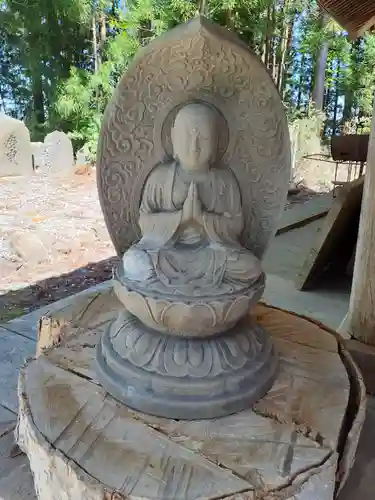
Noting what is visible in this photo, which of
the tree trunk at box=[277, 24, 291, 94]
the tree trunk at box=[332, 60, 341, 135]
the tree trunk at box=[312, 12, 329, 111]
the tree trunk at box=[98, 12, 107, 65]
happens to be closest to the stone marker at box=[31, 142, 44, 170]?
the tree trunk at box=[98, 12, 107, 65]

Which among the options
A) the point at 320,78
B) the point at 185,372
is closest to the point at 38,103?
the point at 320,78

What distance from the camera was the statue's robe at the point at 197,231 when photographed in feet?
4.37

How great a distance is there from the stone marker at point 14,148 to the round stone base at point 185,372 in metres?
6.30

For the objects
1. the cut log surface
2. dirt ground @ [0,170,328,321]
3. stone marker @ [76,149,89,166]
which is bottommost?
dirt ground @ [0,170,328,321]

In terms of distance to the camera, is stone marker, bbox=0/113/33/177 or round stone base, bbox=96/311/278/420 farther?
stone marker, bbox=0/113/33/177

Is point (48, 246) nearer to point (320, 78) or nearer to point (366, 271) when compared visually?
point (366, 271)

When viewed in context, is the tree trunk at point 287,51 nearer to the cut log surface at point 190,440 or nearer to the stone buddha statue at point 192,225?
the stone buddha statue at point 192,225

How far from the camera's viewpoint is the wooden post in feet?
6.22

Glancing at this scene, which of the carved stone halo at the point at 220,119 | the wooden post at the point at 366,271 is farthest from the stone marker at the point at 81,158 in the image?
the carved stone halo at the point at 220,119

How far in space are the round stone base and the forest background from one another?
640 centimetres

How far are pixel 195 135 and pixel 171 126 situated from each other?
4.5 inches

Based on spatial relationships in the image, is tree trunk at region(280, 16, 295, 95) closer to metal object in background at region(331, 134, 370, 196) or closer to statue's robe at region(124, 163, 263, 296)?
metal object in background at region(331, 134, 370, 196)

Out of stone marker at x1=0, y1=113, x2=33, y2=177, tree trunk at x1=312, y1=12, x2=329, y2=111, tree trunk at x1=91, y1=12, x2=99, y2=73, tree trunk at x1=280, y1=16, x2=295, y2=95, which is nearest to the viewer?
stone marker at x1=0, y1=113, x2=33, y2=177

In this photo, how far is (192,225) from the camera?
1.42 m
